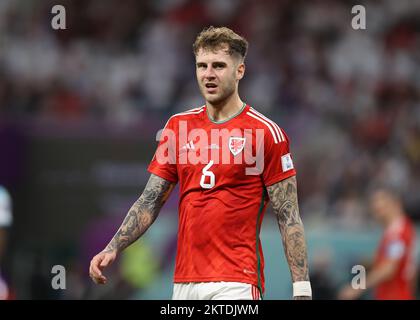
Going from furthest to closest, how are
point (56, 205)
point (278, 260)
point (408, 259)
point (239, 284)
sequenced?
point (56, 205) → point (278, 260) → point (408, 259) → point (239, 284)

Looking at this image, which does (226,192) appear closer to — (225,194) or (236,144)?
(225,194)

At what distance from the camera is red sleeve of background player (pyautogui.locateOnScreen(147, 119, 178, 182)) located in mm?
5906

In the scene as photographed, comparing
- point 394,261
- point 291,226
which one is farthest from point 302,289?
point 394,261

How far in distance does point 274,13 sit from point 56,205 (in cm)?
603

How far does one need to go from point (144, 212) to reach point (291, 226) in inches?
36.0

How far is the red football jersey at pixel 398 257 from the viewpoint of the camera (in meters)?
10.2

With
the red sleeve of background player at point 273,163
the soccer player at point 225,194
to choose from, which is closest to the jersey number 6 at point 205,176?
the soccer player at point 225,194

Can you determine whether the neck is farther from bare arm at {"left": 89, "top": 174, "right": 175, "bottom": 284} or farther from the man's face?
bare arm at {"left": 89, "top": 174, "right": 175, "bottom": 284}

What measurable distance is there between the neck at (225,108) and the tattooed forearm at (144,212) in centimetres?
52

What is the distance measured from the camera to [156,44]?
641 inches

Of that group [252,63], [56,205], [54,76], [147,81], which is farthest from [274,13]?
[56,205]

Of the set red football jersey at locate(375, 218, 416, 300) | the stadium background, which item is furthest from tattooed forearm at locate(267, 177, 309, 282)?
the stadium background

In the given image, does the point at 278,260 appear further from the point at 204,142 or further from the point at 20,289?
the point at 204,142

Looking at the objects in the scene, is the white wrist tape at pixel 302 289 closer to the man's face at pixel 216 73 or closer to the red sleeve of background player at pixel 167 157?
the red sleeve of background player at pixel 167 157
